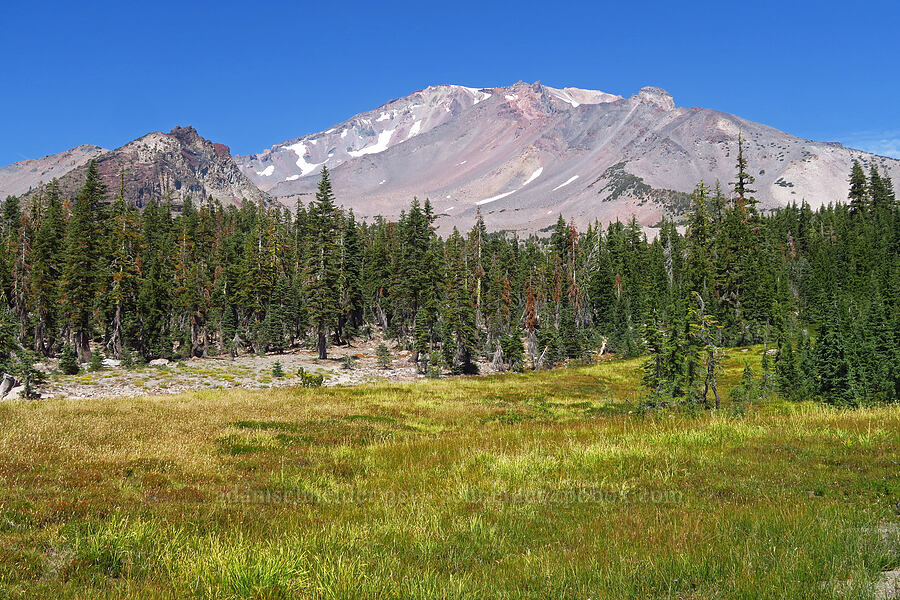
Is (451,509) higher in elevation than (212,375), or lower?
higher

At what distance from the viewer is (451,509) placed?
305 inches

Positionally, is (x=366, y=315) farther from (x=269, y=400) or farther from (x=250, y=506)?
(x=250, y=506)

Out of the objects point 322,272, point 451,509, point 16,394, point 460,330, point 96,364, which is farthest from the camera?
point 322,272

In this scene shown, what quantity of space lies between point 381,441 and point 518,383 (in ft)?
81.0

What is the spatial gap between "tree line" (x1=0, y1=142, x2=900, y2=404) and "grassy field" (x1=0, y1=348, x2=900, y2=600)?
875 cm

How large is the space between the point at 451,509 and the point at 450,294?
45047 mm

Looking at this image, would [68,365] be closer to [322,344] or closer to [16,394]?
[16,394]

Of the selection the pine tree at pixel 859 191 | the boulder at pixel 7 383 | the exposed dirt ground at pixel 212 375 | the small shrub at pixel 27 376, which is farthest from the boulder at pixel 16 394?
the pine tree at pixel 859 191

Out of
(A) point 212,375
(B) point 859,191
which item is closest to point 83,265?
(A) point 212,375

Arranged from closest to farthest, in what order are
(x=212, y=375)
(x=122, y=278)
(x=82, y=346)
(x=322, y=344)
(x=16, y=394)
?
(x=16, y=394)
(x=212, y=375)
(x=122, y=278)
(x=82, y=346)
(x=322, y=344)

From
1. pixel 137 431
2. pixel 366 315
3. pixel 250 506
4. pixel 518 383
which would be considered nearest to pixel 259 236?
pixel 366 315

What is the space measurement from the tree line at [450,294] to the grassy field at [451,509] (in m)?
8.75

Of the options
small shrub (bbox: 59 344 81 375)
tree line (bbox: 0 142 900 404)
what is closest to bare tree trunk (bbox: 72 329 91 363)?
tree line (bbox: 0 142 900 404)

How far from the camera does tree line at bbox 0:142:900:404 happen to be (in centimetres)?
2588
